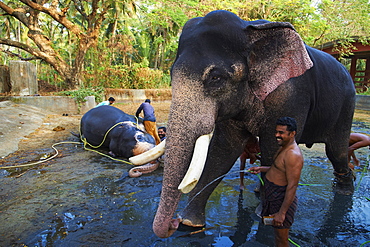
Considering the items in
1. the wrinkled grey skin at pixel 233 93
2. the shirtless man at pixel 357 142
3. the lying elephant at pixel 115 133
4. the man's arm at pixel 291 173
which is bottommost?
the lying elephant at pixel 115 133

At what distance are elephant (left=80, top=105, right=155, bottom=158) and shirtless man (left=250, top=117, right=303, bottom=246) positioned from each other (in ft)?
12.0

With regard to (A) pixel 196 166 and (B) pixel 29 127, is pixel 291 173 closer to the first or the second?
(A) pixel 196 166

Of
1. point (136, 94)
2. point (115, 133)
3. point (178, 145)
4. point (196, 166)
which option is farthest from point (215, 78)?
point (136, 94)

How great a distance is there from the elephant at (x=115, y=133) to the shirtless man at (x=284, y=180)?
12.0ft

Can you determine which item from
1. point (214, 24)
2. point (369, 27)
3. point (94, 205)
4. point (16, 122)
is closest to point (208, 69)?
point (214, 24)

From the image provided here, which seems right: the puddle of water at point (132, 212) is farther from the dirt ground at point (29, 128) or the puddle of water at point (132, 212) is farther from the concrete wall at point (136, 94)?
the concrete wall at point (136, 94)

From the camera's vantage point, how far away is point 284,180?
92.7 inches

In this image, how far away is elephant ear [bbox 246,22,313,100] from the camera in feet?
8.60

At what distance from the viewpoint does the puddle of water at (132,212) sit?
9.57ft

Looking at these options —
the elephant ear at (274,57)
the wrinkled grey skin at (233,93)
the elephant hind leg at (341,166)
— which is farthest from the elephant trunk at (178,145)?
the elephant hind leg at (341,166)

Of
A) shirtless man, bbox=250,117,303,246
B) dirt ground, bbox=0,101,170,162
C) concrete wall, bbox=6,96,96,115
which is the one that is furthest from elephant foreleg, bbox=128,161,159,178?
concrete wall, bbox=6,96,96,115

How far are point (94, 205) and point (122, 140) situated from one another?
2.42m

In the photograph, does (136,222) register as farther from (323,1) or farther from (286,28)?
(323,1)

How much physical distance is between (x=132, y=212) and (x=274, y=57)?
2.33m
